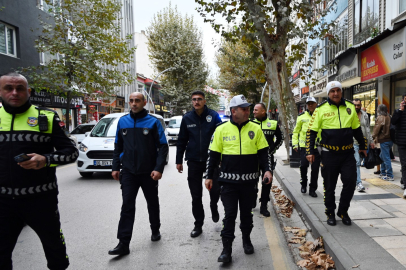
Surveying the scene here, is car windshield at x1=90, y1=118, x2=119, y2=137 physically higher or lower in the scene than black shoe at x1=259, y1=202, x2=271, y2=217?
higher

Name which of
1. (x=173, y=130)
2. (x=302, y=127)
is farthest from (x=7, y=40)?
(x=302, y=127)

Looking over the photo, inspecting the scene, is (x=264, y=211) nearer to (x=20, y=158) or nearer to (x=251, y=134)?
Answer: (x=251, y=134)

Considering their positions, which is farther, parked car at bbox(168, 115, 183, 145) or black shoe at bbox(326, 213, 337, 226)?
parked car at bbox(168, 115, 183, 145)

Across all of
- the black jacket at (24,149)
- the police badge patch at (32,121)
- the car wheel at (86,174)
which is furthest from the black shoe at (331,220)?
the car wheel at (86,174)

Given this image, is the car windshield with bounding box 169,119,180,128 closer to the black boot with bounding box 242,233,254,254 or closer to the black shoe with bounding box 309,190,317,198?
the black shoe with bounding box 309,190,317,198

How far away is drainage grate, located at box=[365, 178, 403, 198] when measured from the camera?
684 cm

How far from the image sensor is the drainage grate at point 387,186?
22.5ft

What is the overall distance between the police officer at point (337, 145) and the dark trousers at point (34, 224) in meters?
3.59

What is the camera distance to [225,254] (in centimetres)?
388

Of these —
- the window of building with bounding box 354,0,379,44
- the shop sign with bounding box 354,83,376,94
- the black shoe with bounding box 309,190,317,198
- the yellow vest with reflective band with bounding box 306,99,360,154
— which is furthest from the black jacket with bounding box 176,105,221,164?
the shop sign with bounding box 354,83,376,94

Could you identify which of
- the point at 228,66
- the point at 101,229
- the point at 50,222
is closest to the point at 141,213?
the point at 101,229

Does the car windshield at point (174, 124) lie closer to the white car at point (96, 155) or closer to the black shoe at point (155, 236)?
the white car at point (96, 155)

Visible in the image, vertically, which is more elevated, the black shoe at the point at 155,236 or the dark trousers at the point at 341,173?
the dark trousers at the point at 341,173

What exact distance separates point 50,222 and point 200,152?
2.42m
